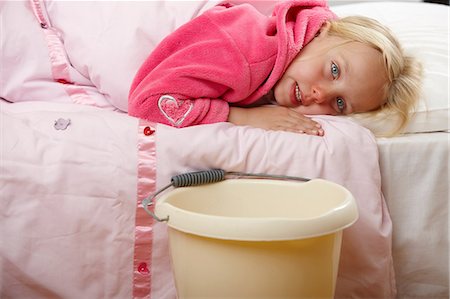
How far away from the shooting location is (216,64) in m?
1.13

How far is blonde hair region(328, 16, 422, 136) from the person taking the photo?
118 cm

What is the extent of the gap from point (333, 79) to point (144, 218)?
1.55ft

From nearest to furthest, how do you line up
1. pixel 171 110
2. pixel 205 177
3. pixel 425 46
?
pixel 205 177 < pixel 171 110 < pixel 425 46

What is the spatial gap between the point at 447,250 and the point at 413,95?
30cm

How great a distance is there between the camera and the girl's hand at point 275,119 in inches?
43.4

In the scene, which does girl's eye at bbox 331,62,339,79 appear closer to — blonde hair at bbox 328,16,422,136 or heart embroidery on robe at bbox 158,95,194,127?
blonde hair at bbox 328,16,422,136

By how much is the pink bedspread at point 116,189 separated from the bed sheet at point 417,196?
0.17 feet

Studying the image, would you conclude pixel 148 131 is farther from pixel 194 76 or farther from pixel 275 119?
pixel 275 119

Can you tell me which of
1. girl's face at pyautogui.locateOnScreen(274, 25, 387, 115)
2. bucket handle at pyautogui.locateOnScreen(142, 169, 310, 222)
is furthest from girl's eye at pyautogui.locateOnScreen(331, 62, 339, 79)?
bucket handle at pyautogui.locateOnScreen(142, 169, 310, 222)

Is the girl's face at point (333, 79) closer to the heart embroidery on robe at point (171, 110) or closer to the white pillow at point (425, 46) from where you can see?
the white pillow at point (425, 46)

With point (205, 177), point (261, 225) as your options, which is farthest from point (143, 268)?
point (261, 225)

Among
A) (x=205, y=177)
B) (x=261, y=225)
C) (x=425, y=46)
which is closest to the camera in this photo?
(x=261, y=225)

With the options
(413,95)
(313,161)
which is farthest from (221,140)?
(413,95)

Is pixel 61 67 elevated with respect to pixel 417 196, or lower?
elevated
